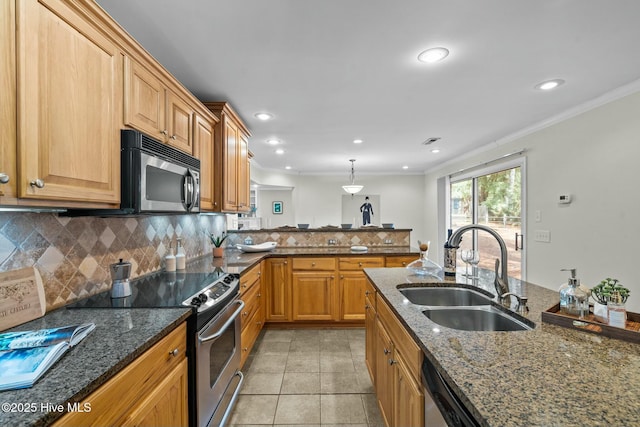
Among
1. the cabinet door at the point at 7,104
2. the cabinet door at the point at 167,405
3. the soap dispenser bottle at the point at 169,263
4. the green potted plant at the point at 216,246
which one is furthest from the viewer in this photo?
the green potted plant at the point at 216,246

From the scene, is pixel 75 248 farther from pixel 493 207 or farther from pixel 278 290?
pixel 493 207

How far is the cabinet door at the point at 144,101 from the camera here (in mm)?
1431

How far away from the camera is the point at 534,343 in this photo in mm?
931

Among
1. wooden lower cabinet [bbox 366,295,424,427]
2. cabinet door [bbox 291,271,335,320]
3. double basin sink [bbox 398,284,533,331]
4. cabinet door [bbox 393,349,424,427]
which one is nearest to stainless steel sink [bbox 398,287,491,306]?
double basin sink [bbox 398,284,533,331]

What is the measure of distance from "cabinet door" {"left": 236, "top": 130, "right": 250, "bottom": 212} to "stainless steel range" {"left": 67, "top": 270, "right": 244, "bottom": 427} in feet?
4.07

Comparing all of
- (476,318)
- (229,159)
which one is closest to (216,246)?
(229,159)

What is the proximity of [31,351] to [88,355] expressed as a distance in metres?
0.16

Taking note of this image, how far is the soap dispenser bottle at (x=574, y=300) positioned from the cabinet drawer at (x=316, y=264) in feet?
7.59

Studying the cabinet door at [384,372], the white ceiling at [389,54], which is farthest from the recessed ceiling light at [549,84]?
the cabinet door at [384,372]

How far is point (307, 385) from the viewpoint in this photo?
7.29 feet

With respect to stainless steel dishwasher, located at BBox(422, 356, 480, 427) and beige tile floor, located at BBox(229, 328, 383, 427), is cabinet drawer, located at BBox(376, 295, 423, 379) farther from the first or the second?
beige tile floor, located at BBox(229, 328, 383, 427)

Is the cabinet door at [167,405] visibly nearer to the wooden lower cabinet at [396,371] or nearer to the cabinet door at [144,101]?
the wooden lower cabinet at [396,371]

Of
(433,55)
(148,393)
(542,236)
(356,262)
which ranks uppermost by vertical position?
(433,55)

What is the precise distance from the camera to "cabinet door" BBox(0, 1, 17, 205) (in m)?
0.86
